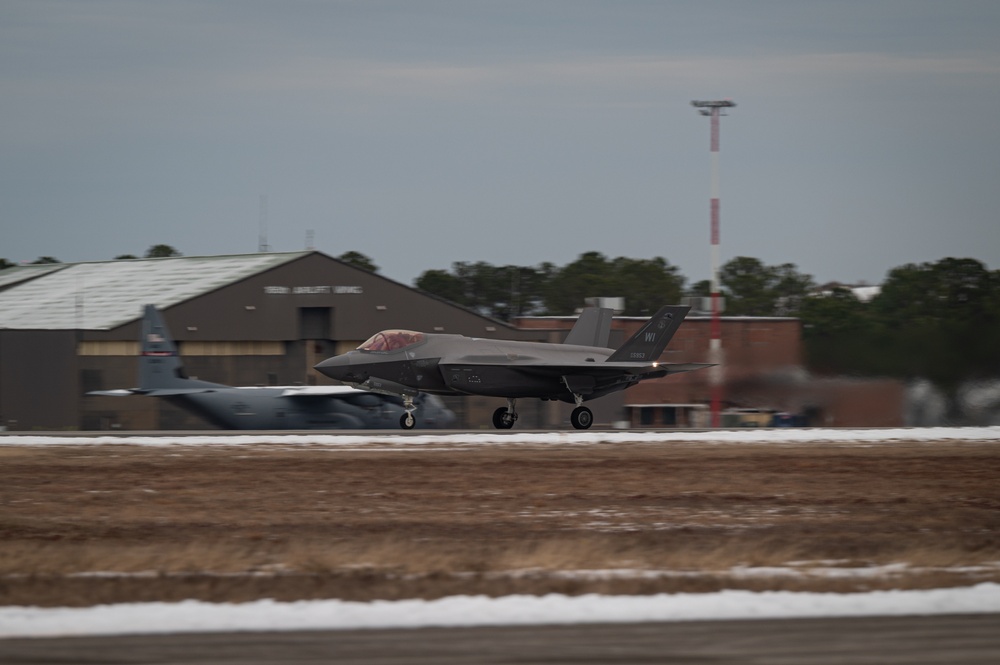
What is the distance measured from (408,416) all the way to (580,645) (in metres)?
26.5

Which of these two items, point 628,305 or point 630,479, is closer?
point 630,479

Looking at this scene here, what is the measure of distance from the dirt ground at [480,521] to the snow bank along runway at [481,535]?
54 mm

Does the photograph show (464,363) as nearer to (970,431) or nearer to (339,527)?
(970,431)

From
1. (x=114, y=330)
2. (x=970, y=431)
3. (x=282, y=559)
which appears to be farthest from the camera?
(x=114, y=330)

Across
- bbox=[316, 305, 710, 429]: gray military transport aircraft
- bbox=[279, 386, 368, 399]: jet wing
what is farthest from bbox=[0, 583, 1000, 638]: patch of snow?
bbox=[279, 386, 368, 399]: jet wing

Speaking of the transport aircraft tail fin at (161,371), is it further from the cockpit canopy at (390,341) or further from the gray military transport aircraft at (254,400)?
the cockpit canopy at (390,341)

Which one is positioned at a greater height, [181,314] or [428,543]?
[181,314]

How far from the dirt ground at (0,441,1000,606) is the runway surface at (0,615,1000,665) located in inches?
60.6

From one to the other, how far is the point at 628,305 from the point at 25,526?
9011 centimetres

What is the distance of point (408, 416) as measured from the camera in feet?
114

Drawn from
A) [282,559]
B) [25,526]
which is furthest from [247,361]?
[282,559]

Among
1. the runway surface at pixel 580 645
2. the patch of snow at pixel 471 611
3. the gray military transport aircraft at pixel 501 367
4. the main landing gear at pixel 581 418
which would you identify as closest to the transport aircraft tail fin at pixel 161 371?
the gray military transport aircraft at pixel 501 367

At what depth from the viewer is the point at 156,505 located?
57.5ft

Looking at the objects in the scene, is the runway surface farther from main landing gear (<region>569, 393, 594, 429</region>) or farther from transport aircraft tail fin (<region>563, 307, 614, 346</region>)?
transport aircraft tail fin (<region>563, 307, 614, 346</region>)
